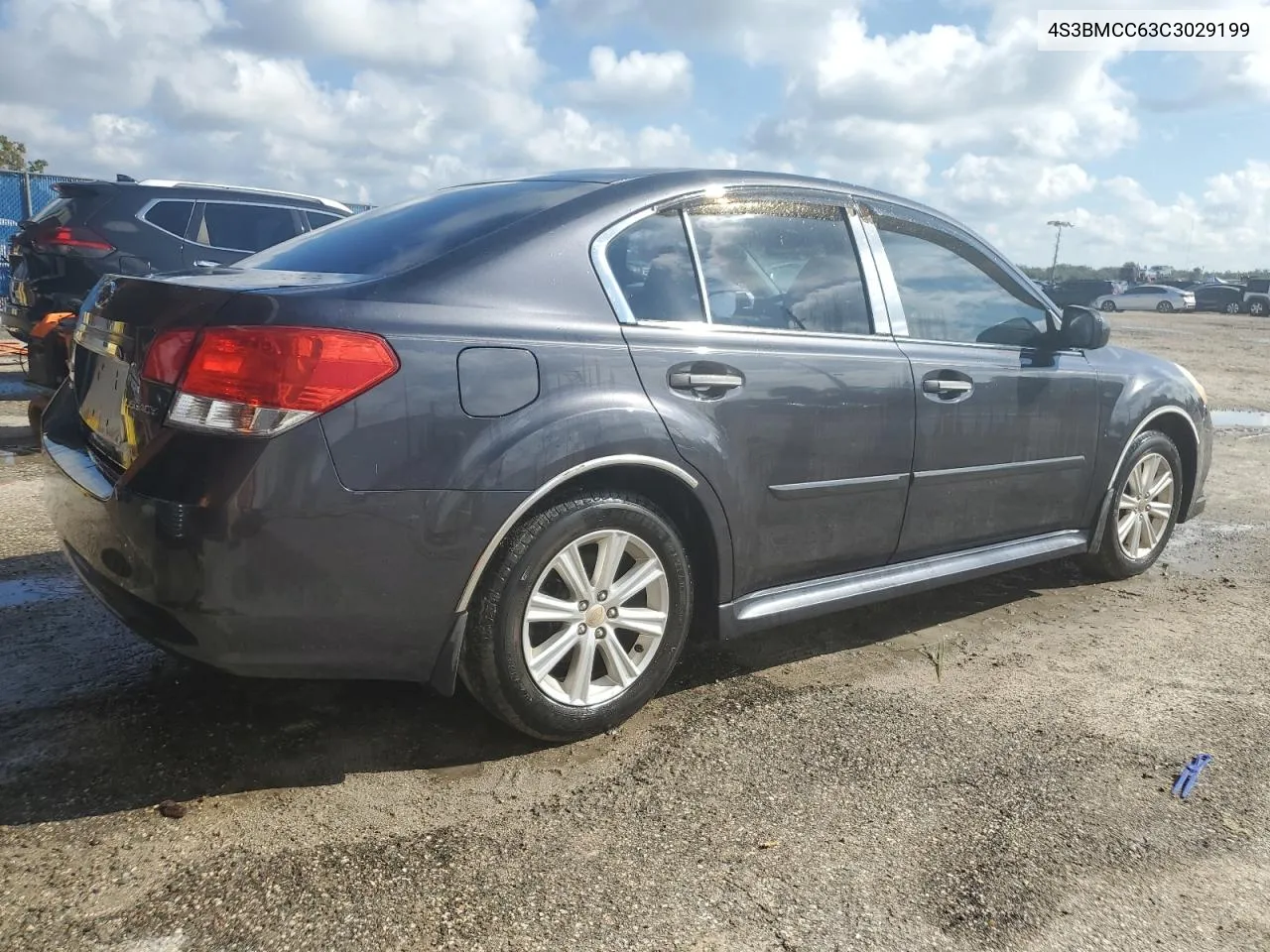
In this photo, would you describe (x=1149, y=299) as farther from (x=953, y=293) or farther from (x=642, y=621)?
(x=642, y=621)

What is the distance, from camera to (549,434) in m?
2.69

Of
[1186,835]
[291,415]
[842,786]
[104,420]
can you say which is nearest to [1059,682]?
[1186,835]

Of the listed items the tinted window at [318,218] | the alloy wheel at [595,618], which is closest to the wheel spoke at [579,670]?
the alloy wheel at [595,618]

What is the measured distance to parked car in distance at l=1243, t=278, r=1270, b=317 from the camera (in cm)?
4784

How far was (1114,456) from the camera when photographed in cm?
458

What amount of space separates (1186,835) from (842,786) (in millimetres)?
873

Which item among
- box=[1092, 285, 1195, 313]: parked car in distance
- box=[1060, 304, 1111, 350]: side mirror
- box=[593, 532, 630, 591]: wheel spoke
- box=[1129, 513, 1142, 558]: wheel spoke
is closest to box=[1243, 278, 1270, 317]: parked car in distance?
box=[1092, 285, 1195, 313]: parked car in distance

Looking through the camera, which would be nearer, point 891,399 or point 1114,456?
point 891,399

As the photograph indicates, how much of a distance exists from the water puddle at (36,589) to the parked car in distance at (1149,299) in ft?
165

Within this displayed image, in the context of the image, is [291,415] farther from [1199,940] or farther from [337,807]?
[1199,940]

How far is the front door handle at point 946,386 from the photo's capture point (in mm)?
3688

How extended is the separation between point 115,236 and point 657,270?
6.19 meters

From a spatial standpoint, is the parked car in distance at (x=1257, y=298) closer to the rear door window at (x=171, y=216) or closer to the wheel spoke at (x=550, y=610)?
Answer: the rear door window at (x=171, y=216)

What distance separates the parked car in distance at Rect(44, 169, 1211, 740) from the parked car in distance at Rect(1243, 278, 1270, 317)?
52112 mm
